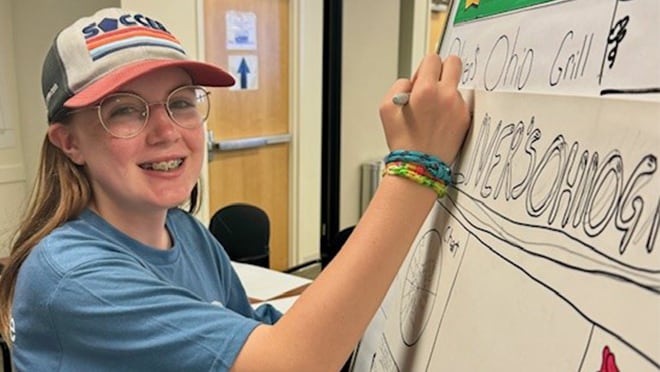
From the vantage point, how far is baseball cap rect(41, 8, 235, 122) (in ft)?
2.64

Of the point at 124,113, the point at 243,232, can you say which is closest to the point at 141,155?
the point at 124,113

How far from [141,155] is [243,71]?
2.79 meters

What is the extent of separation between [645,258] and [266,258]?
7.65ft

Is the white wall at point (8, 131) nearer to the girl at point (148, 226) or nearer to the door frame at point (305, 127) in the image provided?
the door frame at point (305, 127)

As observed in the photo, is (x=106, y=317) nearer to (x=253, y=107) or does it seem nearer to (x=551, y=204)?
(x=551, y=204)

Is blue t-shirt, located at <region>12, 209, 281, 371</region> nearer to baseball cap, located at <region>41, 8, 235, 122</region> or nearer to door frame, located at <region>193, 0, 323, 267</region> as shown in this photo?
baseball cap, located at <region>41, 8, 235, 122</region>

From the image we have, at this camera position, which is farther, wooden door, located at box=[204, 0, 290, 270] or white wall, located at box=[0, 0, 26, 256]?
wooden door, located at box=[204, 0, 290, 270]

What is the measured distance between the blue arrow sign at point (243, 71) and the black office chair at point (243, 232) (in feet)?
3.79

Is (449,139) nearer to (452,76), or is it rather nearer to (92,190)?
(452,76)

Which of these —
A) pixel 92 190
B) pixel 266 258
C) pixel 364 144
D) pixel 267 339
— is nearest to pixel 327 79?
pixel 364 144

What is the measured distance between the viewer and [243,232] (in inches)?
102

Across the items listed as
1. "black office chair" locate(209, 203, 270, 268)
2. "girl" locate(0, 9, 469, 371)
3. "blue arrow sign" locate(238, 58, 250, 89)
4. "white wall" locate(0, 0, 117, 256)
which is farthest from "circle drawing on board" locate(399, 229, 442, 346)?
"blue arrow sign" locate(238, 58, 250, 89)

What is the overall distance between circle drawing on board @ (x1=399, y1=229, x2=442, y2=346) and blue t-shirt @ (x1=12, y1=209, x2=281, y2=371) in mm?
204

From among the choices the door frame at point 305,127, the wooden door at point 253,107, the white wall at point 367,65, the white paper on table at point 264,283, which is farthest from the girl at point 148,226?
the white wall at point 367,65
